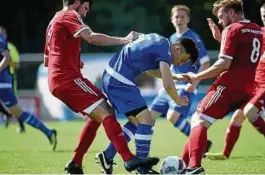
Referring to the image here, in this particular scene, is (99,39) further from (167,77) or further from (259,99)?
(259,99)

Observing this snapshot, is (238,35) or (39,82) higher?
(238,35)

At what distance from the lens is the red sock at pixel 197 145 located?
8.03 metres

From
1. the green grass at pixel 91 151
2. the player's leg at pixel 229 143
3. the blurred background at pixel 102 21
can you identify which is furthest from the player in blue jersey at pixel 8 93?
the blurred background at pixel 102 21

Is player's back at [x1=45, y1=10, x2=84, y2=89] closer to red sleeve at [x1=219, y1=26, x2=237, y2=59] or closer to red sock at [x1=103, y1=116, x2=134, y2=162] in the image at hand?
red sock at [x1=103, y1=116, x2=134, y2=162]

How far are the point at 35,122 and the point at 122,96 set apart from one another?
489cm

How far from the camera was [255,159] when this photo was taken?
405 inches

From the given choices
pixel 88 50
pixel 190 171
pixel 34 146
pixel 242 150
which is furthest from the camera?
pixel 88 50

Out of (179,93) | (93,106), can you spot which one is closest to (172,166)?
(93,106)

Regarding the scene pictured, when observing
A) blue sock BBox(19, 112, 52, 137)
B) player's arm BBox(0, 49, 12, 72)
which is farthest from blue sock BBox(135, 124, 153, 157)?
player's arm BBox(0, 49, 12, 72)

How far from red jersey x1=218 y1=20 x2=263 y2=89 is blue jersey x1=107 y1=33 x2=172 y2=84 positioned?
0.61 m

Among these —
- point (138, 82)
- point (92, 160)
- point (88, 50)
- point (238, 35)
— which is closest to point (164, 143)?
point (92, 160)

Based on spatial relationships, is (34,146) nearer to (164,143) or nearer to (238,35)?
(164,143)

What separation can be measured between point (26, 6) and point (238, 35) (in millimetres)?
17911

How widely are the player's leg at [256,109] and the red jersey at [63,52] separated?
284 centimetres
